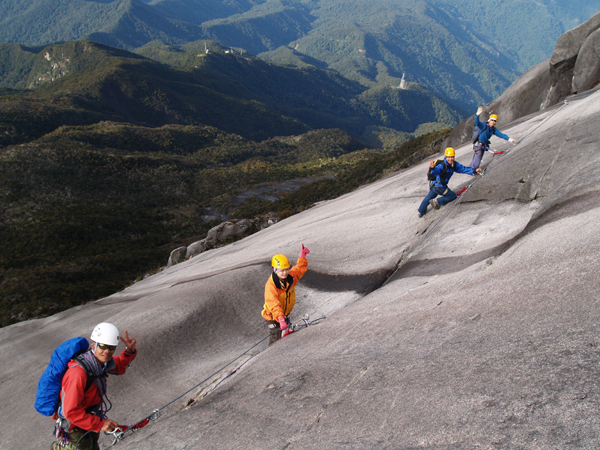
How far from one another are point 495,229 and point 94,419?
8.56 metres

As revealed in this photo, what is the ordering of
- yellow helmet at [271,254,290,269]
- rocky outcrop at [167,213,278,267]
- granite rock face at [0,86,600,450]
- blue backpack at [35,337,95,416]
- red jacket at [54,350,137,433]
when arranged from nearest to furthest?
granite rock face at [0,86,600,450] → red jacket at [54,350,137,433] → blue backpack at [35,337,95,416] → yellow helmet at [271,254,290,269] → rocky outcrop at [167,213,278,267]

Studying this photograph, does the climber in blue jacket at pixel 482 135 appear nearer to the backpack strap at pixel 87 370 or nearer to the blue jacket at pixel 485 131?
the blue jacket at pixel 485 131

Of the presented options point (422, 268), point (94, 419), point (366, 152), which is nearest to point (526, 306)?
point (422, 268)

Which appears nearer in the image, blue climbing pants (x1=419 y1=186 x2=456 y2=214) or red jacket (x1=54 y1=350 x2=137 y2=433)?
red jacket (x1=54 y1=350 x2=137 y2=433)

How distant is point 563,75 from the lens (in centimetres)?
2038

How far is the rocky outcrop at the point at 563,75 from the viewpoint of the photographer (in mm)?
18562

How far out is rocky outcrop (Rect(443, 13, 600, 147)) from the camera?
18.6 metres

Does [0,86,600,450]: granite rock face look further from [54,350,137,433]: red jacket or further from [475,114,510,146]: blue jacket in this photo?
[54,350,137,433]: red jacket

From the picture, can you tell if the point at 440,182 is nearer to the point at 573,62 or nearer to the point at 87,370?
the point at 87,370

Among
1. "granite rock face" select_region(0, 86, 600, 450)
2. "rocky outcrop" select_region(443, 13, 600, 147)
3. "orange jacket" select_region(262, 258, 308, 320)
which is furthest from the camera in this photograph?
"rocky outcrop" select_region(443, 13, 600, 147)

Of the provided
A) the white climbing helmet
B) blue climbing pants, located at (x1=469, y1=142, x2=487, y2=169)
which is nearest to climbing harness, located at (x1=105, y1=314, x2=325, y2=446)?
the white climbing helmet

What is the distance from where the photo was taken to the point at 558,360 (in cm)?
371

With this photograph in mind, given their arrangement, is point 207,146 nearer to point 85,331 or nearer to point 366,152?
point 366,152

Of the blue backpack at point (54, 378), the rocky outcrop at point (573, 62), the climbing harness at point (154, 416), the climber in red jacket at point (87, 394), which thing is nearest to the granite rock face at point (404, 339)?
the climbing harness at point (154, 416)
